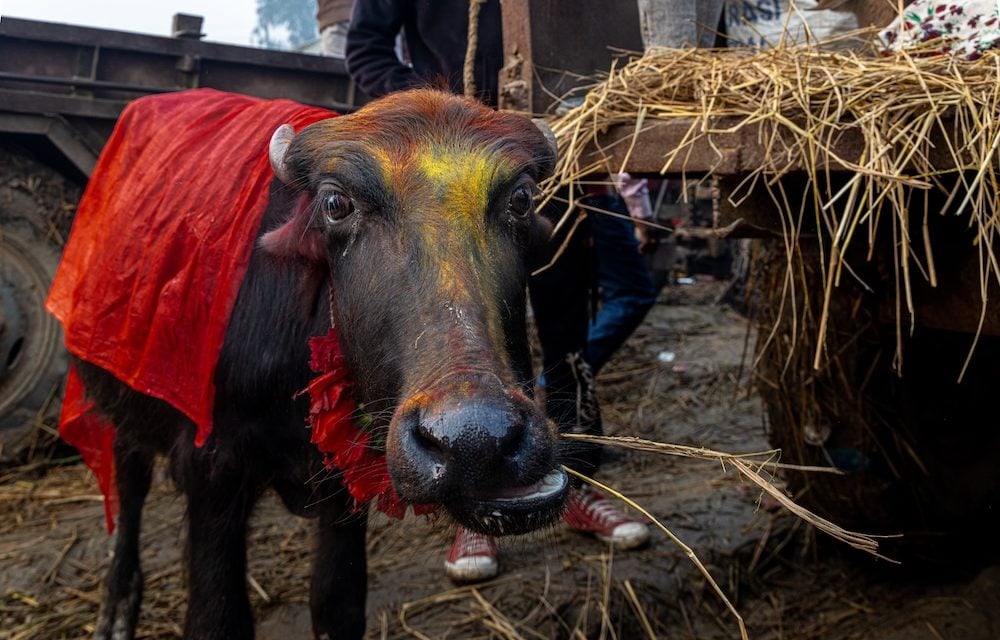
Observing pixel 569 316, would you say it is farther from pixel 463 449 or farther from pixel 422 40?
pixel 463 449

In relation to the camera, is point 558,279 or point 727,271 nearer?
point 558,279

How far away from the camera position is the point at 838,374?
328 cm

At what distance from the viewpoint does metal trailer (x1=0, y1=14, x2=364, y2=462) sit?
182 inches

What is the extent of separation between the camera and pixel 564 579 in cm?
347

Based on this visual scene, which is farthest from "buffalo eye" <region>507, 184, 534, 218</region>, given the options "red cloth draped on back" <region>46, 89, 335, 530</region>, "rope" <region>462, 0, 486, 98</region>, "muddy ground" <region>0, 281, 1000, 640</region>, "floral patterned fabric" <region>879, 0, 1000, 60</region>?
"floral patterned fabric" <region>879, 0, 1000, 60</region>

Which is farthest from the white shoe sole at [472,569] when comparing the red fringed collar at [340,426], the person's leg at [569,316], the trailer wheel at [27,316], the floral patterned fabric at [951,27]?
the trailer wheel at [27,316]

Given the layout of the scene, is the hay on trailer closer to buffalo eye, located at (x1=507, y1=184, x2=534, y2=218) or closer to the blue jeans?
buffalo eye, located at (x1=507, y1=184, x2=534, y2=218)

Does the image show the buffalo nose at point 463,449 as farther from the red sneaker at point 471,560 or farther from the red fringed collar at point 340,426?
the red sneaker at point 471,560

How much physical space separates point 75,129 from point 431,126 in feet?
11.8

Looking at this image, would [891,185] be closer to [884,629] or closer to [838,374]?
[838,374]

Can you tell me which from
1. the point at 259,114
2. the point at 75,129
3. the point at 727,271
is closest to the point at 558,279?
the point at 259,114

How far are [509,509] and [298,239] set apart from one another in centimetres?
107

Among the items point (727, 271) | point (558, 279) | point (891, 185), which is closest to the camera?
point (891, 185)

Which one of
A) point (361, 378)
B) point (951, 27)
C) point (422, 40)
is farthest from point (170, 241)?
point (951, 27)
